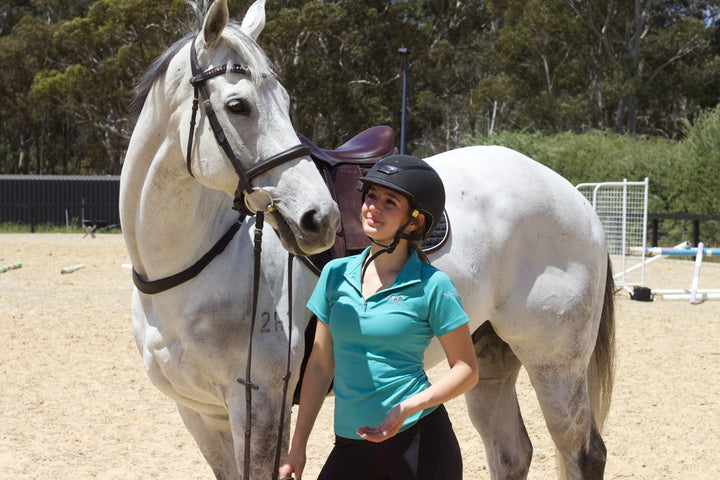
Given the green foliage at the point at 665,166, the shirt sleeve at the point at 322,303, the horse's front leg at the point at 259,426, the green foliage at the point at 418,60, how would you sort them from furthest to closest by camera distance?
the green foliage at the point at 418,60 → the green foliage at the point at 665,166 → the horse's front leg at the point at 259,426 → the shirt sleeve at the point at 322,303

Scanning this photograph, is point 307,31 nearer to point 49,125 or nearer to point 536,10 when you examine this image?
point 536,10

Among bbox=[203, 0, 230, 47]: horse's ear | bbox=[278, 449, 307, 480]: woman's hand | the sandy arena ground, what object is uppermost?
bbox=[203, 0, 230, 47]: horse's ear

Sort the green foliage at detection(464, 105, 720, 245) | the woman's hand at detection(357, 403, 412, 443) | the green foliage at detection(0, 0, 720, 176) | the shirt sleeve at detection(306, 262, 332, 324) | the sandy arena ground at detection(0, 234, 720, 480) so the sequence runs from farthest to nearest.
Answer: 1. the green foliage at detection(0, 0, 720, 176)
2. the green foliage at detection(464, 105, 720, 245)
3. the sandy arena ground at detection(0, 234, 720, 480)
4. the shirt sleeve at detection(306, 262, 332, 324)
5. the woman's hand at detection(357, 403, 412, 443)

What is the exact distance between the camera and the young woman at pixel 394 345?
1885 mm

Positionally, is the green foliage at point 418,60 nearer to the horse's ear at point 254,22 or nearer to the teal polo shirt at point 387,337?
the horse's ear at point 254,22

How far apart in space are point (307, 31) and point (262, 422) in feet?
90.1

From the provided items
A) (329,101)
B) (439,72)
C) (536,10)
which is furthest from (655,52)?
(329,101)

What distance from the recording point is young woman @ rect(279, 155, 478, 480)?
1885 millimetres

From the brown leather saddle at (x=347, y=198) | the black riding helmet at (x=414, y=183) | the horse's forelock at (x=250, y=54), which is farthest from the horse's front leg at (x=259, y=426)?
the horse's forelock at (x=250, y=54)

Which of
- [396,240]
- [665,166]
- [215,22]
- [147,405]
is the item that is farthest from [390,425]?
[665,166]

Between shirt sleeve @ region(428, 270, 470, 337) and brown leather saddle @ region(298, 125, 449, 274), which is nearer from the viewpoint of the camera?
shirt sleeve @ region(428, 270, 470, 337)

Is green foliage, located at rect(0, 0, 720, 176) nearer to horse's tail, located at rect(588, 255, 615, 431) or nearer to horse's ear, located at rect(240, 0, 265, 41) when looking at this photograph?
horse's tail, located at rect(588, 255, 615, 431)

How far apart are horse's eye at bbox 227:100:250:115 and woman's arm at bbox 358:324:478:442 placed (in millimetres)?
994

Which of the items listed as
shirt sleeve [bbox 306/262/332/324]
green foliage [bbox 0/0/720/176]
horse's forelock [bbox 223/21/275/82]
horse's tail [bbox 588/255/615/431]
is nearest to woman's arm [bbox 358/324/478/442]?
shirt sleeve [bbox 306/262/332/324]
